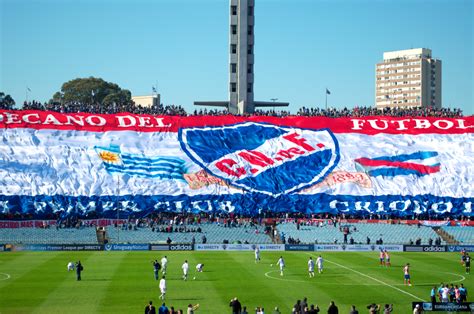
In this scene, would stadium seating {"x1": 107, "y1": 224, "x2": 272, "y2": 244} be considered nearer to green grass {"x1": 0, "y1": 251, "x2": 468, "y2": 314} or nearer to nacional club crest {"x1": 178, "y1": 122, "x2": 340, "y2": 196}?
nacional club crest {"x1": 178, "y1": 122, "x2": 340, "y2": 196}

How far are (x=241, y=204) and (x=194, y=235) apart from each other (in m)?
10.1

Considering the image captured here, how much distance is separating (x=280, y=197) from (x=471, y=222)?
23.7m

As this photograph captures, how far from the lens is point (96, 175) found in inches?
3898

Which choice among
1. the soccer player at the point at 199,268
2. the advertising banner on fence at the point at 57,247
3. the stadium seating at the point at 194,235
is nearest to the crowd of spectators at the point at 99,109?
the stadium seating at the point at 194,235

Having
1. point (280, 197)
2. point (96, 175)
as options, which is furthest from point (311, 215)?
point (96, 175)

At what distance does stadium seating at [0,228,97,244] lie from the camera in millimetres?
87312

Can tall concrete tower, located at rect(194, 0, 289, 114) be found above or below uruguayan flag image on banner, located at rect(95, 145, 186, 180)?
above

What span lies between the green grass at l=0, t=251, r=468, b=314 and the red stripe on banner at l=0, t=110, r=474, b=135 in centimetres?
2927

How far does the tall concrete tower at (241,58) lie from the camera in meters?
123

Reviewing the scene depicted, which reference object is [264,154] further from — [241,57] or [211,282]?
[211,282]

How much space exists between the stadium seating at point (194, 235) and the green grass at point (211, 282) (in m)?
10.9

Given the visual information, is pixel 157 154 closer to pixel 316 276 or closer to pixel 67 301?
pixel 316 276

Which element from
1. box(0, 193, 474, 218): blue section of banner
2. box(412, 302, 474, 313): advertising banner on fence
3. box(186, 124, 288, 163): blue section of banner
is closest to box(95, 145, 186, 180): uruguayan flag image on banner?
box(0, 193, 474, 218): blue section of banner

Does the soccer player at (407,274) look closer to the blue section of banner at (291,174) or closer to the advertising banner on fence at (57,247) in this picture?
the advertising banner on fence at (57,247)
